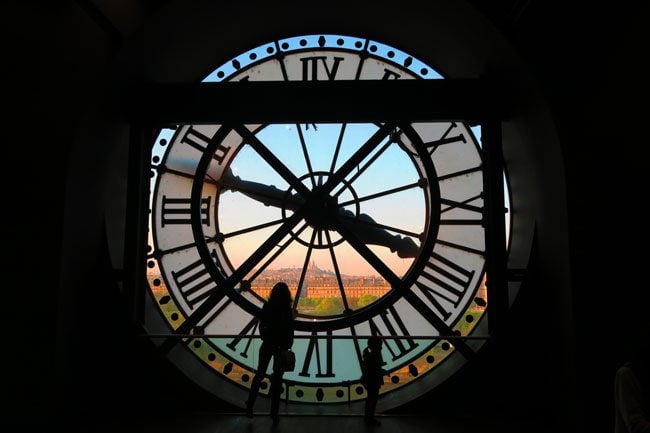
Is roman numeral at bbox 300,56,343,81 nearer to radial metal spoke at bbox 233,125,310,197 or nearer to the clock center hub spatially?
radial metal spoke at bbox 233,125,310,197

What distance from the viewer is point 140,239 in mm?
3223

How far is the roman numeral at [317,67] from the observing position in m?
3.69

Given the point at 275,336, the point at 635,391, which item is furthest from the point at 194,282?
the point at 635,391

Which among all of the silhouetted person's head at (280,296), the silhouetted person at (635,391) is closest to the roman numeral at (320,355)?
the silhouetted person's head at (280,296)

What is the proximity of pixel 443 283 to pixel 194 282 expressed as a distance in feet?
5.91

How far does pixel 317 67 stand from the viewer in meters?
3.73

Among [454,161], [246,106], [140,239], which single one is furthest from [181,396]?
[454,161]

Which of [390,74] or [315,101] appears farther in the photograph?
[390,74]

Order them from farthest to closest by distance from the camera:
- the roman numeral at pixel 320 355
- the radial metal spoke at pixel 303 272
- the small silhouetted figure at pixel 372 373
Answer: the radial metal spoke at pixel 303 272
the roman numeral at pixel 320 355
the small silhouetted figure at pixel 372 373

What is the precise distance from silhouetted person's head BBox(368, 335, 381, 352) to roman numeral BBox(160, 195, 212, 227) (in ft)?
5.14

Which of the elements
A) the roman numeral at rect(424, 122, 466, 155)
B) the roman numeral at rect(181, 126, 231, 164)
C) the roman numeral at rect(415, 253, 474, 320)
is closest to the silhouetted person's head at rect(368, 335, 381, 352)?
the roman numeral at rect(415, 253, 474, 320)

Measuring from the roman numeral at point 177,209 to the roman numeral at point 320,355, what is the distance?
1334 millimetres

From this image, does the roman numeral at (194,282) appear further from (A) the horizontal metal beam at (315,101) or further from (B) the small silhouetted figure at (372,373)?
(B) the small silhouetted figure at (372,373)

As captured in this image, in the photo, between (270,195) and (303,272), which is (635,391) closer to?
(303,272)
